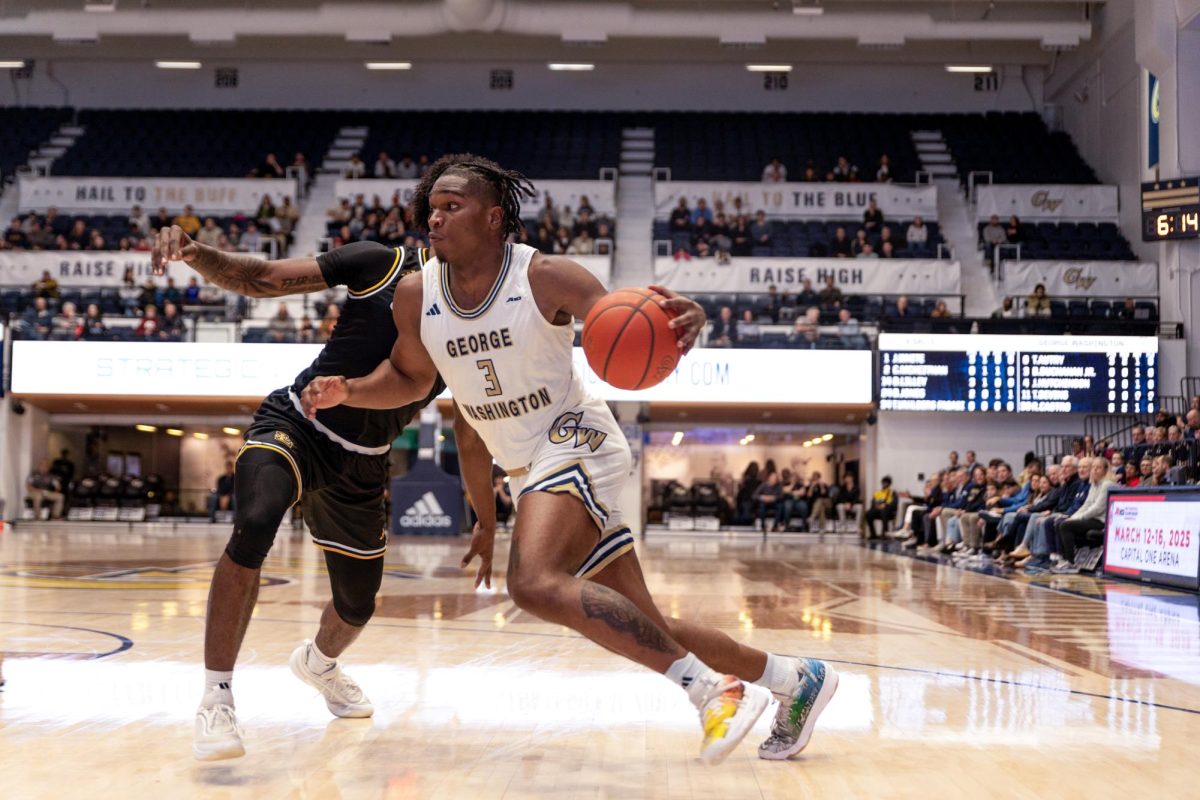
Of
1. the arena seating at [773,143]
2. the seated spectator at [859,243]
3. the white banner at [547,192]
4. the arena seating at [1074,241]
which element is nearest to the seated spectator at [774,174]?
the arena seating at [773,143]

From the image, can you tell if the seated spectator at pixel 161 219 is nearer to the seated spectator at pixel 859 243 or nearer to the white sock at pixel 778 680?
the seated spectator at pixel 859 243

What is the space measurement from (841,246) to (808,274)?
1.05 metres

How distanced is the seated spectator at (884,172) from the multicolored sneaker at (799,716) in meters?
23.0

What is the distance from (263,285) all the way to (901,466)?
709 inches

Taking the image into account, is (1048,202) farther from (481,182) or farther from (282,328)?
(481,182)

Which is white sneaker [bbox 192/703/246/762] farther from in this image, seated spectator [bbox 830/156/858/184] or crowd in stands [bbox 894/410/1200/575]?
seated spectator [bbox 830/156/858/184]

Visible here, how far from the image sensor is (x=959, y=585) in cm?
1059

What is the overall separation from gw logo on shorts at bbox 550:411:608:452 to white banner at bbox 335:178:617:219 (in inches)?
860

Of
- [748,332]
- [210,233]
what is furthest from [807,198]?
[210,233]

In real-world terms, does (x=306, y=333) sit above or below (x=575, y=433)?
above

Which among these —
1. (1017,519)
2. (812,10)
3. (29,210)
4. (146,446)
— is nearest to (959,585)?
(1017,519)

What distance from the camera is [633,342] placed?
10.5ft

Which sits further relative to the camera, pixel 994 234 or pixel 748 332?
pixel 994 234

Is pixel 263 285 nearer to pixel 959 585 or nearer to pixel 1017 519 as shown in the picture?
pixel 959 585
